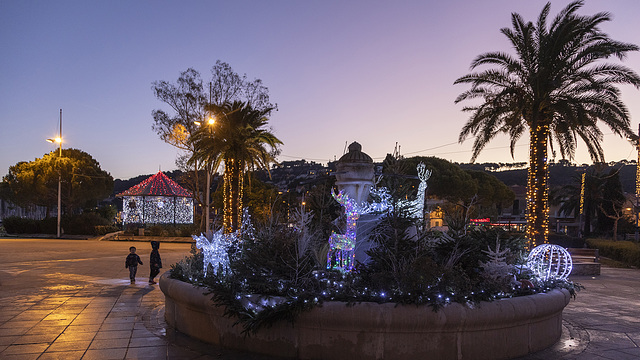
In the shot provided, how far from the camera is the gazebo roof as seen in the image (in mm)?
41031

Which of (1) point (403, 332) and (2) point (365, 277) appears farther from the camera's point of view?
(2) point (365, 277)

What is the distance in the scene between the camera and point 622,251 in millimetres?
23250

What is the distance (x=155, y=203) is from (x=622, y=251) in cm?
3416

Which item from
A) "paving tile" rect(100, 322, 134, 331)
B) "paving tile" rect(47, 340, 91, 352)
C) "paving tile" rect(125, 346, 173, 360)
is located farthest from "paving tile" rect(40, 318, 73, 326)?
"paving tile" rect(125, 346, 173, 360)

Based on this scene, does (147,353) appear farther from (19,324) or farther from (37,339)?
(19,324)

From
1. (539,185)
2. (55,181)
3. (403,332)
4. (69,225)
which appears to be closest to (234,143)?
(539,185)

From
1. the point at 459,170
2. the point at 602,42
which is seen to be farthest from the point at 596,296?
the point at 459,170

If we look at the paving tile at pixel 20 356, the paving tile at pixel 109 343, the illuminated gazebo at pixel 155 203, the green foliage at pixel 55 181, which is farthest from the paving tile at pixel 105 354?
the green foliage at pixel 55 181

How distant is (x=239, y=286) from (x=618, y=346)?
200 inches

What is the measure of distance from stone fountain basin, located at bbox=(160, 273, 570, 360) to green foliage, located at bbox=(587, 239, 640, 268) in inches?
744

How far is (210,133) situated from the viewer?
957 inches

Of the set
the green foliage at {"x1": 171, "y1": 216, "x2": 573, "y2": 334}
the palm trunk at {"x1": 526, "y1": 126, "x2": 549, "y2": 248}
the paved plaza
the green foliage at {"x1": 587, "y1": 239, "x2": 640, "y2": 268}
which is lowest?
the green foliage at {"x1": 587, "y1": 239, "x2": 640, "y2": 268}

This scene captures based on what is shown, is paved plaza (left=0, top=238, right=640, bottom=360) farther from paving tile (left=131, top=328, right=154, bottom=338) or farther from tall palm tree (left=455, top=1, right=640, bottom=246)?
tall palm tree (left=455, top=1, right=640, bottom=246)

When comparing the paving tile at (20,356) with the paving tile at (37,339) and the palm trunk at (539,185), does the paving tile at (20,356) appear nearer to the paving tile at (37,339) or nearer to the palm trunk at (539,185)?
the paving tile at (37,339)
